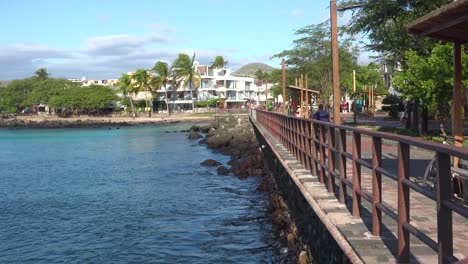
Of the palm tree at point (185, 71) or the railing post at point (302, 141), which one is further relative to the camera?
the palm tree at point (185, 71)

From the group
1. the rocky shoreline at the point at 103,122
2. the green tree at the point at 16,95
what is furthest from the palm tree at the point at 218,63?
the green tree at the point at 16,95

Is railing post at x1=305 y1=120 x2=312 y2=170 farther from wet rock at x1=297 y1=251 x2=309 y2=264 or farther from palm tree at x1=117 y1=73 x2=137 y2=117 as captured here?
palm tree at x1=117 y1=73 x2=137 y2=117

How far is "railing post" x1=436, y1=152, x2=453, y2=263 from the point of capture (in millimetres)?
3516

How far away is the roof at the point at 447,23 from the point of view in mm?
6070

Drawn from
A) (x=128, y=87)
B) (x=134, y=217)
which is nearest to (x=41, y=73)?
(x=128, y=87)

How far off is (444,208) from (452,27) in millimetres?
4030

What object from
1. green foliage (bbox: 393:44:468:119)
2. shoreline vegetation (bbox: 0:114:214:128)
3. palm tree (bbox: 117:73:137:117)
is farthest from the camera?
palm tree (bbox: 117:73:137:117)

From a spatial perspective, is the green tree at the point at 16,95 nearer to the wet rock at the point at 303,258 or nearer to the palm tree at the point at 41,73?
the palm tree at the point at 41,73

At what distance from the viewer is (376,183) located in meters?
5.27

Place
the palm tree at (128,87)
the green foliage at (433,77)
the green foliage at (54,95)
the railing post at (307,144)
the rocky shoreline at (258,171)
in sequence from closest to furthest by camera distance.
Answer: the rocky shoreline at (258,171) < the railing post at (307,144) < the green foliage at (433,77) < the palm tree at (128,87) < the green foliage at (54,95)

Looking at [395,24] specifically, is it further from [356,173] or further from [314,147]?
[356,173]

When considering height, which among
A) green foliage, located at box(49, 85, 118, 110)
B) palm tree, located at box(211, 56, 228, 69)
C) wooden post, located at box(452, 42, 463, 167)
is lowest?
wooden post, located at box(452, 42, 463, 167)

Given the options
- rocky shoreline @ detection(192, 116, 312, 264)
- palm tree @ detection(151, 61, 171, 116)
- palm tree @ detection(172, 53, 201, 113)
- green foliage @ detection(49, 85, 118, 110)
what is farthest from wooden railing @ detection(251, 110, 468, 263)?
green foliage @ detection(49, 85, 118, 110)

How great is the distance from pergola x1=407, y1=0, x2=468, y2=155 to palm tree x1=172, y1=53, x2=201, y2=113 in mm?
80758
